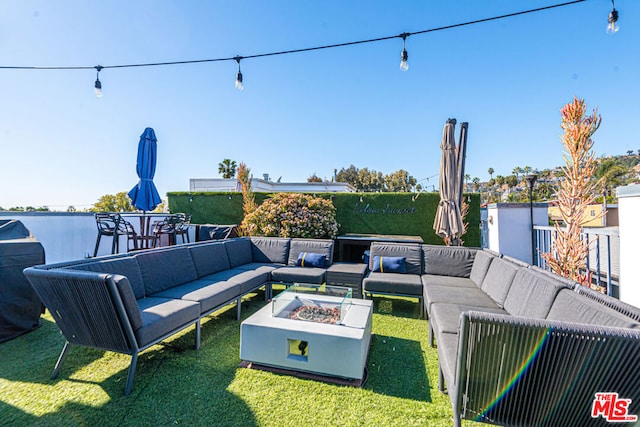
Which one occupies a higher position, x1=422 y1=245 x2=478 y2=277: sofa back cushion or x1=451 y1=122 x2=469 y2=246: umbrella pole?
x1=451 y1=122 x2=469 y2=246: umbrella pole

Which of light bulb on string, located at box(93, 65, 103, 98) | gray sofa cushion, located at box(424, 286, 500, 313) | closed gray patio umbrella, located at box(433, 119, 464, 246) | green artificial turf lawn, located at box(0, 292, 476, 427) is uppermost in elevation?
light bulb on string, located at box(93, 65, 103, 98)

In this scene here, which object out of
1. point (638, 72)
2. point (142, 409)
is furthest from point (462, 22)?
point (638, 72)

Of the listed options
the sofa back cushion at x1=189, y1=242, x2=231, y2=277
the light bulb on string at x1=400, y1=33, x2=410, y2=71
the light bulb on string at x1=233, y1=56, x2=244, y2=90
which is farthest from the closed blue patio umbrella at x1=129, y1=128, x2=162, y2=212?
the light bulb on string at x1=400, y1=33, x2=410, y2=71

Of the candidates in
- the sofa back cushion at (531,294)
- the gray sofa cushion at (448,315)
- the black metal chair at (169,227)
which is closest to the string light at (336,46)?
the black metal chair at (169,227)

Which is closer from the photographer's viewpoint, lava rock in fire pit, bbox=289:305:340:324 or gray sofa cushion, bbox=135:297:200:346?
gray sofa cushion, bbox=135:297:200:346

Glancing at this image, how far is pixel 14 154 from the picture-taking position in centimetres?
1207

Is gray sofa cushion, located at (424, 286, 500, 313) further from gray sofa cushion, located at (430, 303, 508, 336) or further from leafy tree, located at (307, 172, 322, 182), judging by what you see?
leafy tree, located at (307, 172, 322, 182)

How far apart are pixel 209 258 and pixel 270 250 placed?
1.24 m

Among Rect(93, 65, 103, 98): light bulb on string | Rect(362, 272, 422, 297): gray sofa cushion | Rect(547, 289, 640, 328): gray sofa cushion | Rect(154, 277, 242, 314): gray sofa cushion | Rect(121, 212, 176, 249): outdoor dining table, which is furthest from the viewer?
Rect(121, 212, 176, 249): outdoor dining table

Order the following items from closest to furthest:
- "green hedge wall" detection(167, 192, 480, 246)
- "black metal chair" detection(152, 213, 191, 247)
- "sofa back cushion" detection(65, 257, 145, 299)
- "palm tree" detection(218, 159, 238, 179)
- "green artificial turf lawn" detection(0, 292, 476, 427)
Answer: "green artificial turf lawn" detection(0, 292, 476, 427)
"sofa back cushion" detection(65, 257, 145, 299)
"black metal chair" detection(152, 213, 191, 247)
"green hedge wall" detection(167, 192, 480, 246)
"palm tree" detection(218, 159, 238, 179)

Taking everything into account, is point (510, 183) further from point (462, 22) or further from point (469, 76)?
point (462, 22)

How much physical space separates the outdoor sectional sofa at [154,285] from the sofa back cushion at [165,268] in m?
0.01

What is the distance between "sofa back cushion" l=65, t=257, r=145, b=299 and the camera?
9.04 ft

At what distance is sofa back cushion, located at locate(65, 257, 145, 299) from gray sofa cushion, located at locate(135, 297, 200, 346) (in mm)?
159
